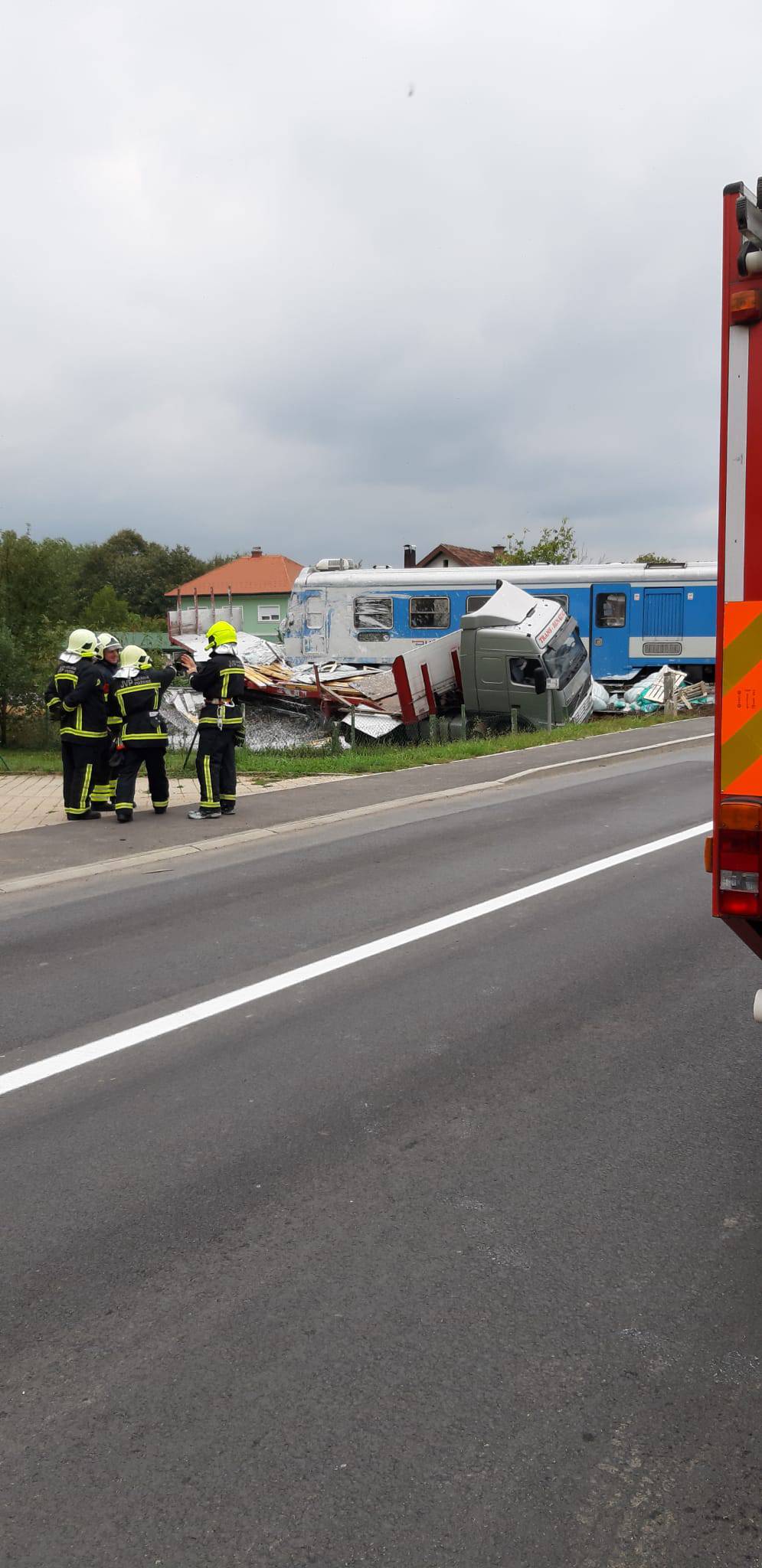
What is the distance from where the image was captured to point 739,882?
365 cm

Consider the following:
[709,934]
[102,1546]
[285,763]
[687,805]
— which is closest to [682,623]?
[285,763]

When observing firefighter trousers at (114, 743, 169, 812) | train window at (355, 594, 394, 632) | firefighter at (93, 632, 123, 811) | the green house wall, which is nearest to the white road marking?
firefighter trousers at (114, 743, 169, 812)

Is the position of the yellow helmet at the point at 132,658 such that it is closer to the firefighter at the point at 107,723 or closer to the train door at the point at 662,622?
the firefighter at the point at 107,723

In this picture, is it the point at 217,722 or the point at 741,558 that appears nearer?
the point at 741,558

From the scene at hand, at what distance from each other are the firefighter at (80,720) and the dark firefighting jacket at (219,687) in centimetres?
100

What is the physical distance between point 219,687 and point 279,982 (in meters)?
5.78

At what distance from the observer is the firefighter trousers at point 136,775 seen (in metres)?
11.6

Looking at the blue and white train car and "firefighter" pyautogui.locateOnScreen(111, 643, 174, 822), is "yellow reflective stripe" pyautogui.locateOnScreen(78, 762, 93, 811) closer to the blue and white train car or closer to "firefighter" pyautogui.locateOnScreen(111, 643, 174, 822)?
"firefighter" pyautogui.locateOnScreen(111, 643, 174, 822)

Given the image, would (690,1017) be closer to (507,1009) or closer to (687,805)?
(507,1009)

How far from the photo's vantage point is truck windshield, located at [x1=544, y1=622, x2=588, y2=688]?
768 inches

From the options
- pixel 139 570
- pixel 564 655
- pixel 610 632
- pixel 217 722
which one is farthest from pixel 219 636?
pixel 139 570

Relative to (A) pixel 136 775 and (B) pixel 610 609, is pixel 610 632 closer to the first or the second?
(B) pixel 610 609

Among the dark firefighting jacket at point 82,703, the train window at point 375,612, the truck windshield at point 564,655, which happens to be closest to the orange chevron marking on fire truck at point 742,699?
the dark firefighting jacket at point 82,703

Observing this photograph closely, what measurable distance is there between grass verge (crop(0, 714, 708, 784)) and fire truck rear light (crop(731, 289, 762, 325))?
1126 cm
